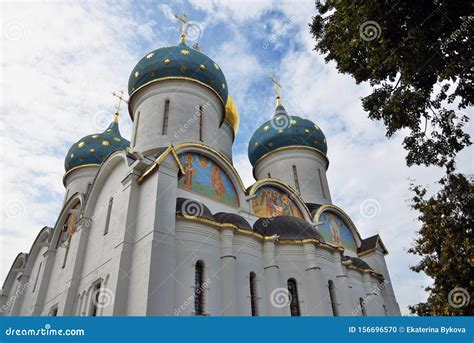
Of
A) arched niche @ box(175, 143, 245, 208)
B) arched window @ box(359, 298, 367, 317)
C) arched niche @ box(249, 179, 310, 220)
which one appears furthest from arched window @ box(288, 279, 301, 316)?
arched window @ box(359, 298, 367, 317)

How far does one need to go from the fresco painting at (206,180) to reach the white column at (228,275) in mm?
1738

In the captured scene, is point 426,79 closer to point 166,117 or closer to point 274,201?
point 274,201

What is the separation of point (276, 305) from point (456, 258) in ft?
14.4

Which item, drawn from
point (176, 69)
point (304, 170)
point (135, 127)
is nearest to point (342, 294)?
point (304, 170)

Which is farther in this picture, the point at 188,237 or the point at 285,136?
the point at 285,136

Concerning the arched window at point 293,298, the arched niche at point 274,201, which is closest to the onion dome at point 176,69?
the arched niche at point 274,201

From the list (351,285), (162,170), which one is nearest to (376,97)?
(162,170)

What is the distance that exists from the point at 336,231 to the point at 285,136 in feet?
17.1

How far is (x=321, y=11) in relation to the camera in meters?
7.14

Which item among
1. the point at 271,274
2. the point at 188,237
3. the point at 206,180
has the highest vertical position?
the point at 206,180

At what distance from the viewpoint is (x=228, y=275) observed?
9.33m

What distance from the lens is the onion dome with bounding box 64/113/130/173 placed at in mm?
17797

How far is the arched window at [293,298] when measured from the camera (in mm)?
10062

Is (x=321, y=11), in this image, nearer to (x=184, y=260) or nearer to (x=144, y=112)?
(x=184, y=260)
